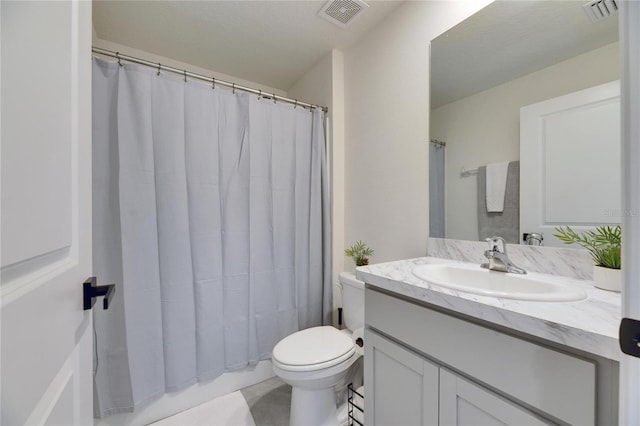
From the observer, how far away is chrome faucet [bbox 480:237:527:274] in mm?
969

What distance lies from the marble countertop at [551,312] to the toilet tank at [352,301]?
0.71 m

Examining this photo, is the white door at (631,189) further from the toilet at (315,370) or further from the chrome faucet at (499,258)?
the toilet at (315,370)

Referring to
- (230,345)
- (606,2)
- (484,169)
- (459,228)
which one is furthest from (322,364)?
(606,2)

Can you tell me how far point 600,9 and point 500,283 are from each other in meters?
0.99

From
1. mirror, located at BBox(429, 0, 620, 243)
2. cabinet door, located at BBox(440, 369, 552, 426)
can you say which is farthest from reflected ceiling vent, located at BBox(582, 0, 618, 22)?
cabinet door, located at BBox(440, 369, 552, 426)

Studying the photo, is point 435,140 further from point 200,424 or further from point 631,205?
point 200,424

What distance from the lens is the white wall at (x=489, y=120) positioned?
88 cm

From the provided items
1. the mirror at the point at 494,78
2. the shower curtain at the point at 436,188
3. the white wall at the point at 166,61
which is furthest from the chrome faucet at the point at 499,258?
the white wall at the point at 166,61

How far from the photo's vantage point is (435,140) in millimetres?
1334

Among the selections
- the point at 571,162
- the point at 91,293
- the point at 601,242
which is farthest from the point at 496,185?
the point at 91,293

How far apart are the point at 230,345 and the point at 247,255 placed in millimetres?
563

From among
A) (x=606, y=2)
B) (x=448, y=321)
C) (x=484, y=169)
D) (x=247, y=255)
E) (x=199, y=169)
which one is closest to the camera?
(x=448, y=321)

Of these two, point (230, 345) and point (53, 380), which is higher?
point (53, 380)

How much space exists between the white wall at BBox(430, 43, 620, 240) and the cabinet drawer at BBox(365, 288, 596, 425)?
0.61 m
